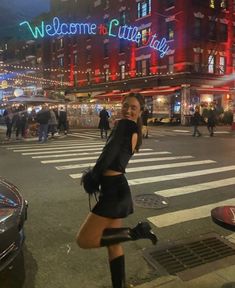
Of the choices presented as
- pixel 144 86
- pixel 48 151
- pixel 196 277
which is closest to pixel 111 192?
pixel 196 277

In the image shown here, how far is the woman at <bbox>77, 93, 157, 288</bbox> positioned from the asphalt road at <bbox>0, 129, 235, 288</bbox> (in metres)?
0.64

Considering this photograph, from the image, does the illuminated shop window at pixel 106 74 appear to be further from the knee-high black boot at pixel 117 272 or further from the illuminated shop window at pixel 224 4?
the knee-high black boot at pixel 117 272

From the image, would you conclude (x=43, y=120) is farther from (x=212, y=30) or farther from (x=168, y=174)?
(x=212, y=30)

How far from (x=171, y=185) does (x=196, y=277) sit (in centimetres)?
447

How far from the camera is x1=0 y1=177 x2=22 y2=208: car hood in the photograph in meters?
3.91

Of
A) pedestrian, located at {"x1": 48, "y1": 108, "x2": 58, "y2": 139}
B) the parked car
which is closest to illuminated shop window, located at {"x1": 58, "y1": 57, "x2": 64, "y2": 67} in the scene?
pedestrian, located at {"x1": 48, "y1": 108, "x2": 58, "y2": 139}

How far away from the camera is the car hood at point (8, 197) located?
391cm

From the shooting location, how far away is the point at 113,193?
3.54m

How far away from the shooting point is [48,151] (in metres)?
14.8

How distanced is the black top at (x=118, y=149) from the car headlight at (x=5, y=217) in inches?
36.6

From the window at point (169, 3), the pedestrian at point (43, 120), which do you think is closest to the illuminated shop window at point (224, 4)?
the window at point (169, 3)

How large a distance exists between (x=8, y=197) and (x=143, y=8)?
38587 millimetres

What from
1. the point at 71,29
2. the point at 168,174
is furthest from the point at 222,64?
the point at 168,174

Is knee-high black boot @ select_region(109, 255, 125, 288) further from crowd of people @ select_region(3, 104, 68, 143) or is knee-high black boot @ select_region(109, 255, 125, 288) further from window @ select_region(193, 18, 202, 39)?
window @ select_region(193, 18, 202, 39)
